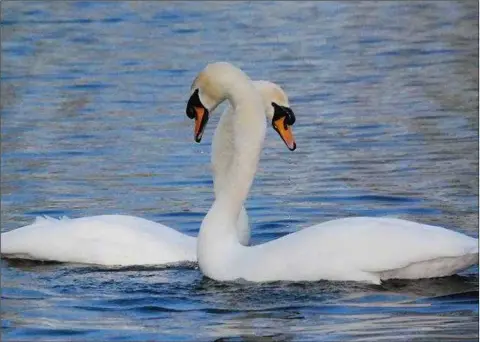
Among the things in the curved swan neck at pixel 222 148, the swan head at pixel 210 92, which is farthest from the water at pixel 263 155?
the swan head at pixel 210 92

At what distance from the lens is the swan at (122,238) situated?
33.3 feet

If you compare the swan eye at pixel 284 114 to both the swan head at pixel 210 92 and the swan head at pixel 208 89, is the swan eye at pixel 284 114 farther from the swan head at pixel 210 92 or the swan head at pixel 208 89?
the swan head at pixel 208 89

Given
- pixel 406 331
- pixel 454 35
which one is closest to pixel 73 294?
pixel 406 331

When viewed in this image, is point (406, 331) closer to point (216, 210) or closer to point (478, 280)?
point (478, 280)

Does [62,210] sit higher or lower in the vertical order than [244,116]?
lower

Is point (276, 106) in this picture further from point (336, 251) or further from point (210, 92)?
point (336, 251)

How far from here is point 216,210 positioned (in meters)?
9.95

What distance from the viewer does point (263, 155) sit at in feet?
46.3

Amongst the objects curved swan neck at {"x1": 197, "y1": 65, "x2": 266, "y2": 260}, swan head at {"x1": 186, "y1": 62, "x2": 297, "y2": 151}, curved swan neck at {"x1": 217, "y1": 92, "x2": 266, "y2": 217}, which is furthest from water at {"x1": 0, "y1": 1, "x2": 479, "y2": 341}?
swan head at {"x1": 186, "y1": 62, "x2": 297, "y2": 151}

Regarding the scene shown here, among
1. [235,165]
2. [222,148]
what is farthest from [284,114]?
[222,148]

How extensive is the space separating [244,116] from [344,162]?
3.79 m

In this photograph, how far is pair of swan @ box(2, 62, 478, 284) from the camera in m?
9.21

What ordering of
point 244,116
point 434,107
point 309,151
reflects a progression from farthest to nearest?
point 434,107, point 309,151, point 244,116

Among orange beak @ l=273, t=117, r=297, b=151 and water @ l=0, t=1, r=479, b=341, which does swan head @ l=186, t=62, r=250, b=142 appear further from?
water @ l=0, t=1, r=479, b=341
